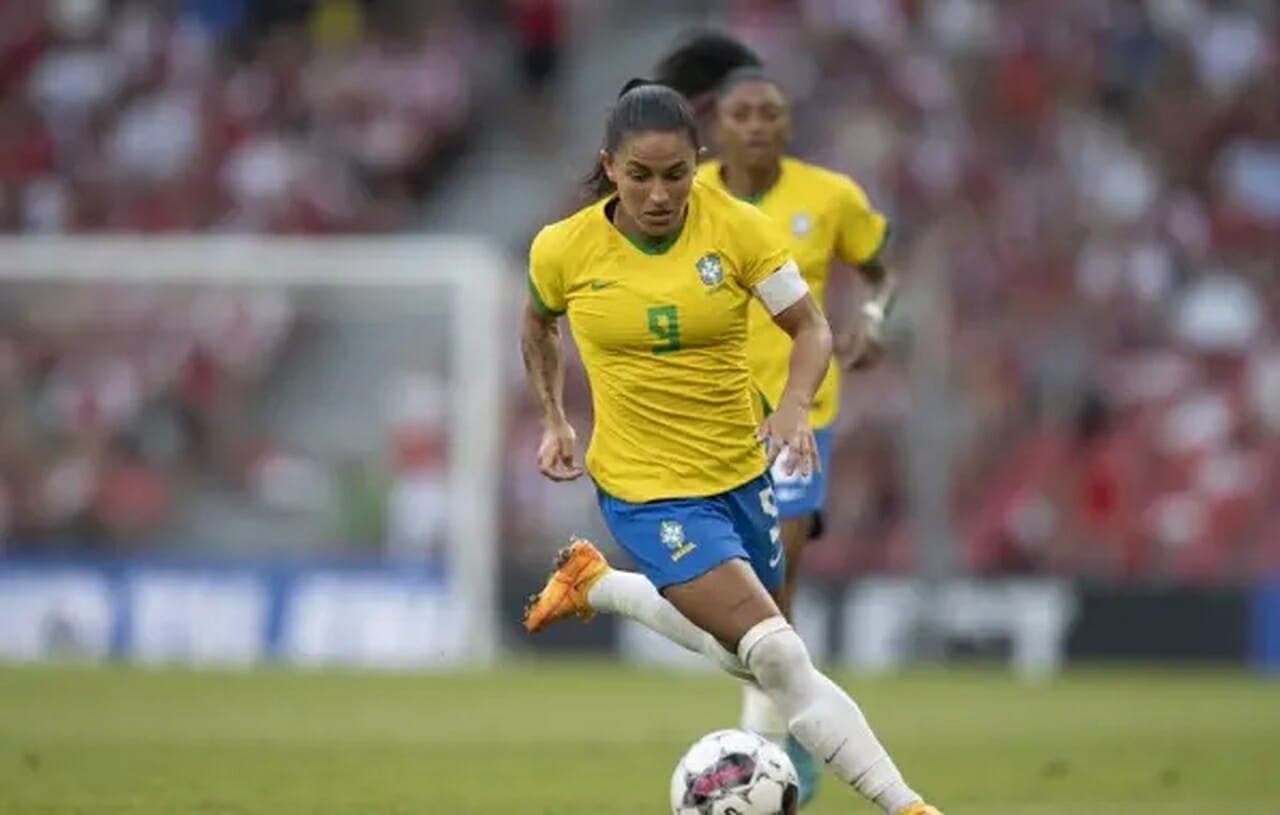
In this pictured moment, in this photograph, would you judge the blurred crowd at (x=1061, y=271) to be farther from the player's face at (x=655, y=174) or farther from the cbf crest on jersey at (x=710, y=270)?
the player's face at (x=655, y=174)

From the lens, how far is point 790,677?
8500 millimetres

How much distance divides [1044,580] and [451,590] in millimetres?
4545

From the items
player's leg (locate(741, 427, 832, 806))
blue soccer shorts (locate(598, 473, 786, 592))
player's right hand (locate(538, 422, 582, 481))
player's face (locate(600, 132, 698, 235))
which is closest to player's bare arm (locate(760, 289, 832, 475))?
blue soccer shorts (locate(598, 473, 786, 592))

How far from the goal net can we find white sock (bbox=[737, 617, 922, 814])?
506 inches

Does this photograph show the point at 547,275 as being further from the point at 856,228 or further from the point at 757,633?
the point at 856,228

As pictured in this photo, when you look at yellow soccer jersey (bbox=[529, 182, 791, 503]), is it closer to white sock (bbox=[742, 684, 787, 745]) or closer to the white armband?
the white armband

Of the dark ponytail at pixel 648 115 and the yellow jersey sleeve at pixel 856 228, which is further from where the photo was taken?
the yellow jersey sleeve at pixel 856 228

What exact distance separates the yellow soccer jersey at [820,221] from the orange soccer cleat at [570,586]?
5.50 ft

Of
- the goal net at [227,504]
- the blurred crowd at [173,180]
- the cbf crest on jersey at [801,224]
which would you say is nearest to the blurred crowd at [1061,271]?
the goal net at [227,504]

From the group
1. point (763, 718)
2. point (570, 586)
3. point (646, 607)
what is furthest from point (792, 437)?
point (763, 718)

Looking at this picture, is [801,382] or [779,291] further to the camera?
[779,291]

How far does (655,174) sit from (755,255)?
0.46 metres

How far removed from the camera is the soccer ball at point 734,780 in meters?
8.41

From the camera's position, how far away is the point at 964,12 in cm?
2502
